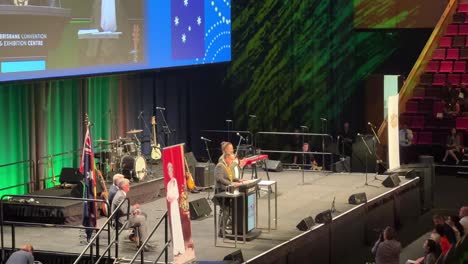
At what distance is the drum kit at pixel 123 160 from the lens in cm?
1291

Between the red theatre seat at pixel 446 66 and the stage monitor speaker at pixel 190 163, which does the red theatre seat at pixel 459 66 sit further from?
the stage monitor speaker at pixel 190 163

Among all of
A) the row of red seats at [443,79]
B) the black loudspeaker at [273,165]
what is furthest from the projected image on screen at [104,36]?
the row of red seats at [443,79]

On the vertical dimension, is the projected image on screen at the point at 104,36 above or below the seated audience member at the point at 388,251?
above

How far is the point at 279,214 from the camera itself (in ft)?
39.5

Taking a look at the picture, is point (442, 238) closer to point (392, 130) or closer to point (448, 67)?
point (392, 130)

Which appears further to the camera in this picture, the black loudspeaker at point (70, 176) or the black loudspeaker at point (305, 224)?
the black loudspeaker at point (70, 176)

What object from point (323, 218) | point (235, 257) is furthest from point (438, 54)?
point (235, 257)

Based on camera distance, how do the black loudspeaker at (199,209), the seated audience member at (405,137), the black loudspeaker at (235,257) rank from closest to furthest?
the black loudspeaker at (235,257) < the black loudspeaker at (199,209) < the seated audience member at (405,137)

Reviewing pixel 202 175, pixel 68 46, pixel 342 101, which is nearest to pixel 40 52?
pixel 68 46

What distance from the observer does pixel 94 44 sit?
41.5 feet

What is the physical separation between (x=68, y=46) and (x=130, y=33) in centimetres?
194

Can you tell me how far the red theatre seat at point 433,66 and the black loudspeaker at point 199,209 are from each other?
1026 cm

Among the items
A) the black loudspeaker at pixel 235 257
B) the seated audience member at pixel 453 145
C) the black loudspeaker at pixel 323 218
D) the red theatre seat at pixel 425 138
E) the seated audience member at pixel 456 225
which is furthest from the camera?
the red theatre seat at pixel 425 138

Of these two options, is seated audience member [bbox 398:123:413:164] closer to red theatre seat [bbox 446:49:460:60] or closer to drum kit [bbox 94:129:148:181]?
red theatre seat [bbox 446:49:460:60]
